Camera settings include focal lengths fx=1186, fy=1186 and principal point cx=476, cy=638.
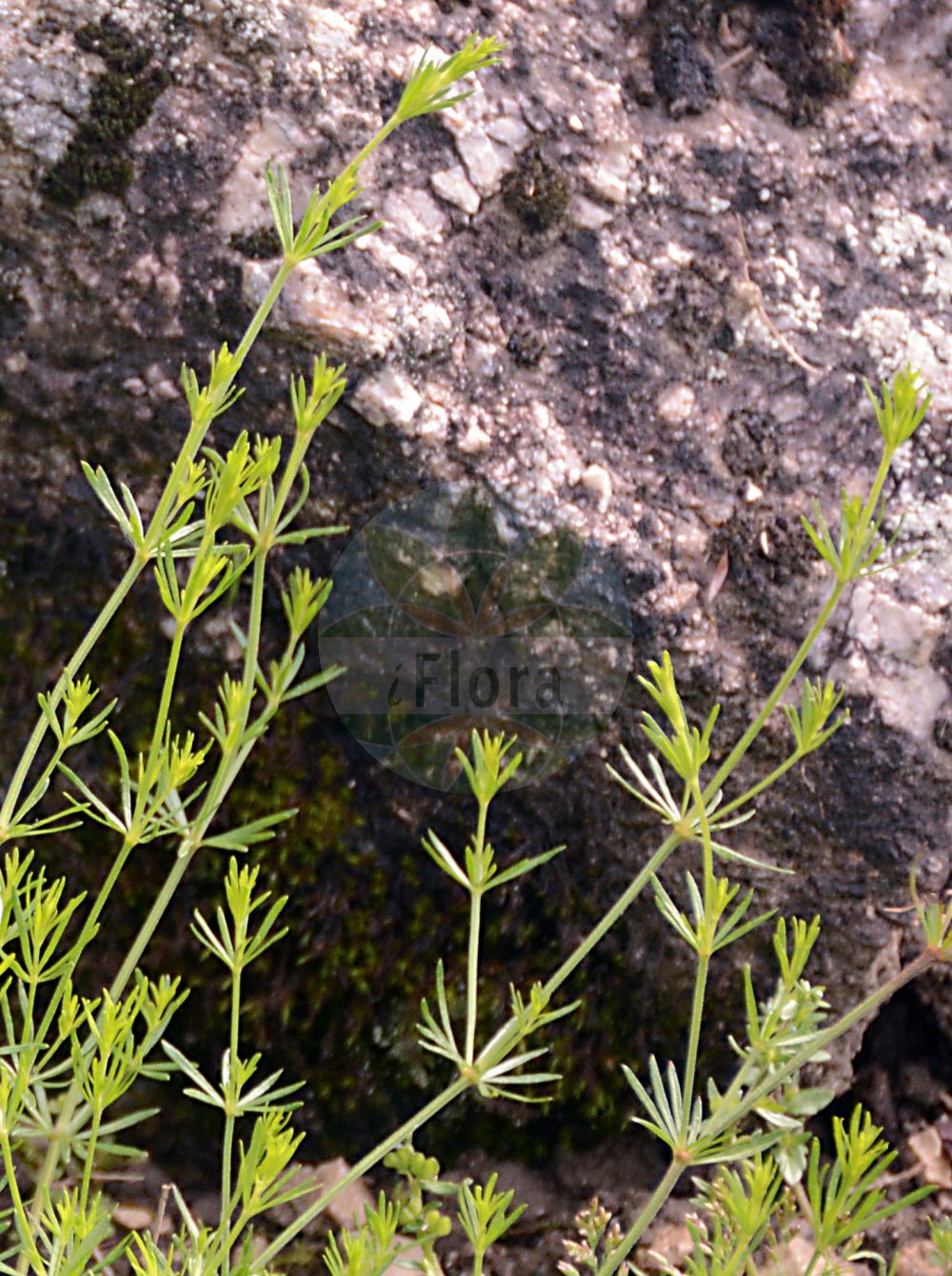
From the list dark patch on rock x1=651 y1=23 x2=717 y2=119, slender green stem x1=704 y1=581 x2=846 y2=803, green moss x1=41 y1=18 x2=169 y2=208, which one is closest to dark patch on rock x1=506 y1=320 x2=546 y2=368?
dark patch on rock x1=651 y1=23 x2=717 y2=119

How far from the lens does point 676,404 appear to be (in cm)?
204

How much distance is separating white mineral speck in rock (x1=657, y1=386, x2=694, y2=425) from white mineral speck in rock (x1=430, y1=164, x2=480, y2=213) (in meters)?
0.46

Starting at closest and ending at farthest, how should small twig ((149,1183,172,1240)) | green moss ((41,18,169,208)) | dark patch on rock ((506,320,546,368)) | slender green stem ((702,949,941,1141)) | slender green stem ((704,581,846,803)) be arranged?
1. slender green stem ((704,581,846,803))
2. slender green stem ((702,949,941,1141))
3. small twig ((149,1183,172,1240))
4. green moss ((41,18,169,208))
5. dark patch on rock ((506,320,546,368))

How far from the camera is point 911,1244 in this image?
2.12 m

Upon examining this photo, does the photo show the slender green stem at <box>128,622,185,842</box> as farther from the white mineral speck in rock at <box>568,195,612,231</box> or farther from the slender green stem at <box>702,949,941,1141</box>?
the white mineral speck in rock at <box>568,195,612,231</box>

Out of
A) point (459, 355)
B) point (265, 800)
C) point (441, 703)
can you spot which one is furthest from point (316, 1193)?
point (459, 355)

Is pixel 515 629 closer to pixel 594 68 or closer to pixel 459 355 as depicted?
pixel 459 355

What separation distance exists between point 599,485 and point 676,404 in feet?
0.70

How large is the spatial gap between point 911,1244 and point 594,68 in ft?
7.14
